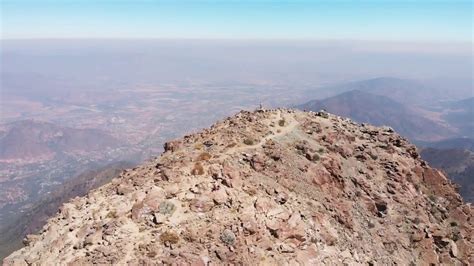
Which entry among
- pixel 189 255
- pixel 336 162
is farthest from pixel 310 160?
pixel 189 255

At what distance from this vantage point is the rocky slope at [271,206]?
1017 inches

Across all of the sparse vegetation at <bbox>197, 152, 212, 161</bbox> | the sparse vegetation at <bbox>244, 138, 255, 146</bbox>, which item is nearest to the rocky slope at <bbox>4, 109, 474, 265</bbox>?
the sparse vegetation at <bbox>244, 138, 255, 146</bbox>

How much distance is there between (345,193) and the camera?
1484 inches

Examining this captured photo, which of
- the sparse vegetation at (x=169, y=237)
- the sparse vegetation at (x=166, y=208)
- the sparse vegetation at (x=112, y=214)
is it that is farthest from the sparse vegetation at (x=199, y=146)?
the sparse vegetation at (x=169, y=237)

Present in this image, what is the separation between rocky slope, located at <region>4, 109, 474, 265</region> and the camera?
1017 inches

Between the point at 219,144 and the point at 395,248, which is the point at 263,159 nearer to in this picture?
the point at 219,144

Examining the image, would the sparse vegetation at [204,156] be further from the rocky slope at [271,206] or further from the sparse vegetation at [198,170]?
the sparse vegetation at [198,170]

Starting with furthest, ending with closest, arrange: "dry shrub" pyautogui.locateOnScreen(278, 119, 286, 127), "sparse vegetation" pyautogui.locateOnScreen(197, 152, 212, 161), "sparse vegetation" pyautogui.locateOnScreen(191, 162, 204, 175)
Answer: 1. "dry shrub" pyautogui.locateOnScreen(278, 119, 286, 127)
2. "sparse vegetation" pyautogui.locateOnScreen(197, 152, 212, 161)
3. "sparse vegetation" pyautogui.locateOnScreen(191, 162, 204, 175)

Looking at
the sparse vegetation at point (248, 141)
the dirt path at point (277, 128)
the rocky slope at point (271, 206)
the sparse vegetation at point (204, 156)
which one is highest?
the sparse vegetation at point (204, 156)

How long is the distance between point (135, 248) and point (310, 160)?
1894 cm

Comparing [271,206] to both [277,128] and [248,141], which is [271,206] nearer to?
[248,141]

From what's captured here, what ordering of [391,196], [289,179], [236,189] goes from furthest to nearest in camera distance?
[391,196]
[289,179]
[236,189]

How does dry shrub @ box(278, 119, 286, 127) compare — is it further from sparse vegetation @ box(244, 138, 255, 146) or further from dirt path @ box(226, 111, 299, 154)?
sparse vegetation @ box(244, 138, 255, 146)

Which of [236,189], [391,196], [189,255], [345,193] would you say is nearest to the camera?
[189,255]
